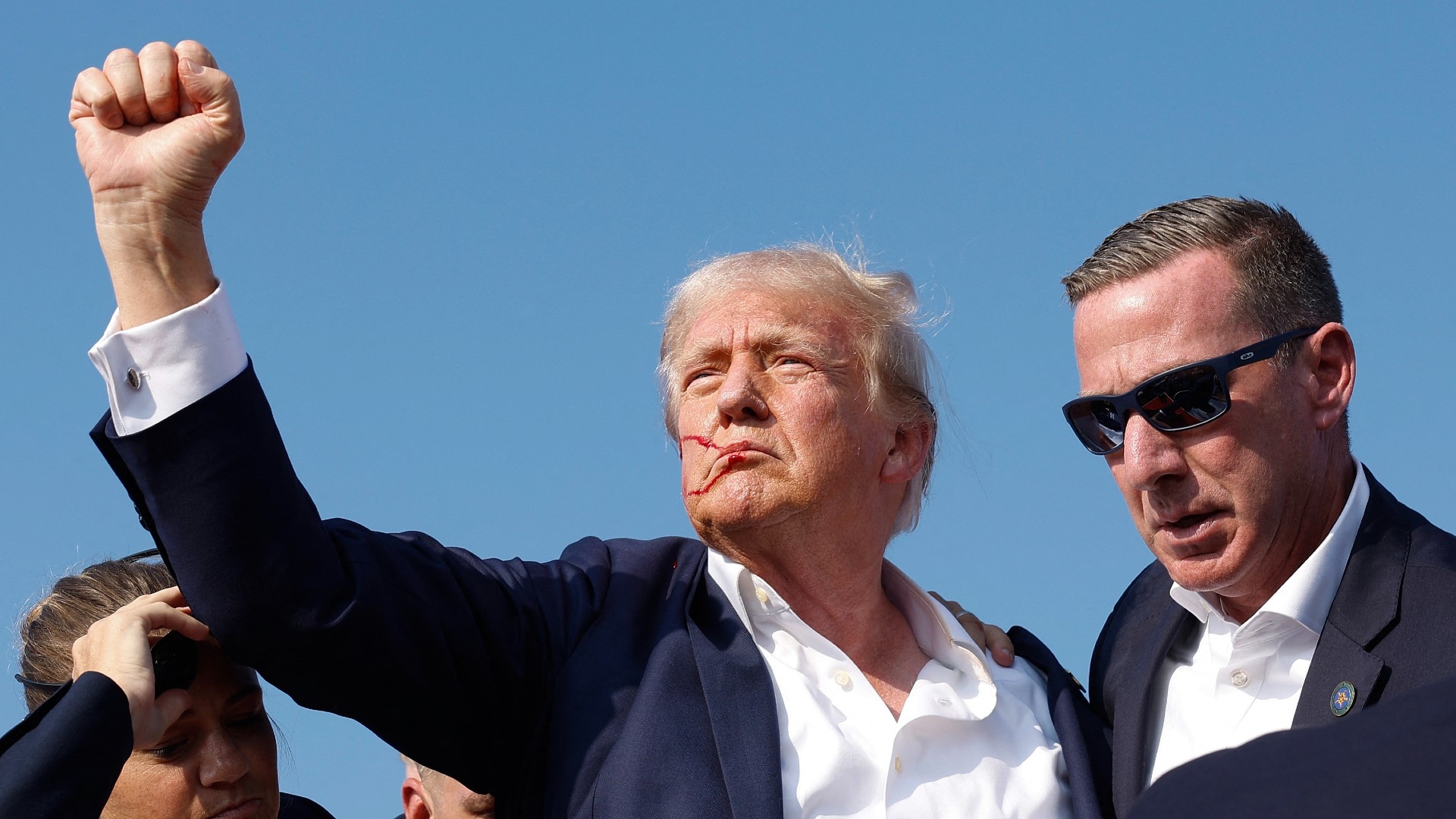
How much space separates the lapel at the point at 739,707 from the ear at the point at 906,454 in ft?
2.77

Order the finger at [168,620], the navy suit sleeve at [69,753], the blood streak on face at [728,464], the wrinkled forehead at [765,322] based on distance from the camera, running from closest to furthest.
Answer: the navy suit sleeve at [69,753]
the finger at [168,620]
the blood streak on face at [728,464]
the wrinkled forehead at [765,322]

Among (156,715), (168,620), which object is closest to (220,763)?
(156,715)

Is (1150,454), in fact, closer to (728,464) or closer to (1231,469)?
(1231,469)

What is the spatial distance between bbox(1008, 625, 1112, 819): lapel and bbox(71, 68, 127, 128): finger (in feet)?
9.43

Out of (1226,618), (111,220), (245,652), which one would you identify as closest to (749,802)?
(245,652)

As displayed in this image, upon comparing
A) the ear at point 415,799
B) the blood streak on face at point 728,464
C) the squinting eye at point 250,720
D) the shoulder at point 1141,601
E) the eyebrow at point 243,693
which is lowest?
the ear at point 415,799

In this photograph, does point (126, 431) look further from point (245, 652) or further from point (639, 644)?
point (639, 644)

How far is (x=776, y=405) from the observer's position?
4.55m

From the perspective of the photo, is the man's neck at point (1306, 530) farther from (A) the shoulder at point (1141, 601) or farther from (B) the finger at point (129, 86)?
(B) the finger at point (129, 86)

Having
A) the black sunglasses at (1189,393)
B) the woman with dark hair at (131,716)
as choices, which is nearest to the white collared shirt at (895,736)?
the black sunglasses at (1189,393)

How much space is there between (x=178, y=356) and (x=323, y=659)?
2.40 ft

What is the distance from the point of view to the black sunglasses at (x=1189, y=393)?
4219 millimetres

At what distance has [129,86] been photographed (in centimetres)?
345

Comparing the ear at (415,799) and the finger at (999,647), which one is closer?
the finger at (999,647)
